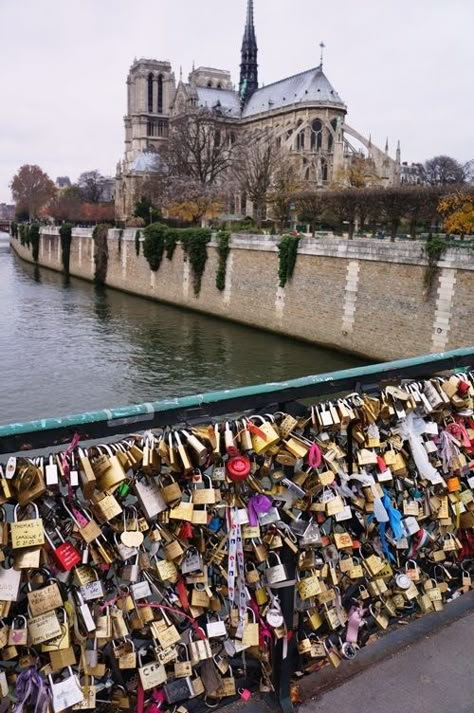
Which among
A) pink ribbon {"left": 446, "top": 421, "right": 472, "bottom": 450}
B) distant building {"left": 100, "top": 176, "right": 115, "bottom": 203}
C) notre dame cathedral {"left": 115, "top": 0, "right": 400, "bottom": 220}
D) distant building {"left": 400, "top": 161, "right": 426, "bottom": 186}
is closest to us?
pink ribbon {"left": 446, "top": 421, "right": 472, "bottom": 450}

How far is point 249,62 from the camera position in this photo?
239 ft

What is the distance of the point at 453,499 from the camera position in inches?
→ 104

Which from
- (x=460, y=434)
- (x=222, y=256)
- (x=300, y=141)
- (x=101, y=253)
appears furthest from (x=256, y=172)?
(x=460, y=434)

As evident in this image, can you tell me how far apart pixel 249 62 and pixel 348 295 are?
208 feet

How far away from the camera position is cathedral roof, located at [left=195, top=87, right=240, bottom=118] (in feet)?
229

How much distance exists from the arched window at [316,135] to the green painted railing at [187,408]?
56286 millimetres

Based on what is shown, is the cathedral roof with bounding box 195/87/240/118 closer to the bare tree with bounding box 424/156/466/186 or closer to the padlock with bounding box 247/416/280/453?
the bare tree with bounding box 424/156/466/186

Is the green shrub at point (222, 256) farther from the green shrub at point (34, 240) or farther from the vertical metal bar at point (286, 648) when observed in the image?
the green shrub at point (34, 240)

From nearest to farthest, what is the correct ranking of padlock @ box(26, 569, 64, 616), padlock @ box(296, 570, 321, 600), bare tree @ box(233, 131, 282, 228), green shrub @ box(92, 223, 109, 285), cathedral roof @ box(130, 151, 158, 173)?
1. padlock @ box(26, 569, 64, 616)
2. padlock @ box(296, 570, 321, 600)
3. green shrub @ box(92, 223, 109, 285)
4. bare tree @ box(233, 131, 282, 228)
5. cathedral roof @ box(130, 151, 158, 173)

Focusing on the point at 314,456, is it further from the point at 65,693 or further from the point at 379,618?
the point at 65,693

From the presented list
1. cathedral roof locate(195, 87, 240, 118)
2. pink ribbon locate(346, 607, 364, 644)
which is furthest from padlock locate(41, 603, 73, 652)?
cathedral roof locate(195, 87, 240, 118)

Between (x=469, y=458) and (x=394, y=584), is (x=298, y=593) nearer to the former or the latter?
(x=394, y=584)

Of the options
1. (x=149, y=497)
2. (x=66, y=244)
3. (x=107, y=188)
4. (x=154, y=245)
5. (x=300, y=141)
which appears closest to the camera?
(x=149, y=497)

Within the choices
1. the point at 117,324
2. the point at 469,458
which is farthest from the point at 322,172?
the point at 469,458
